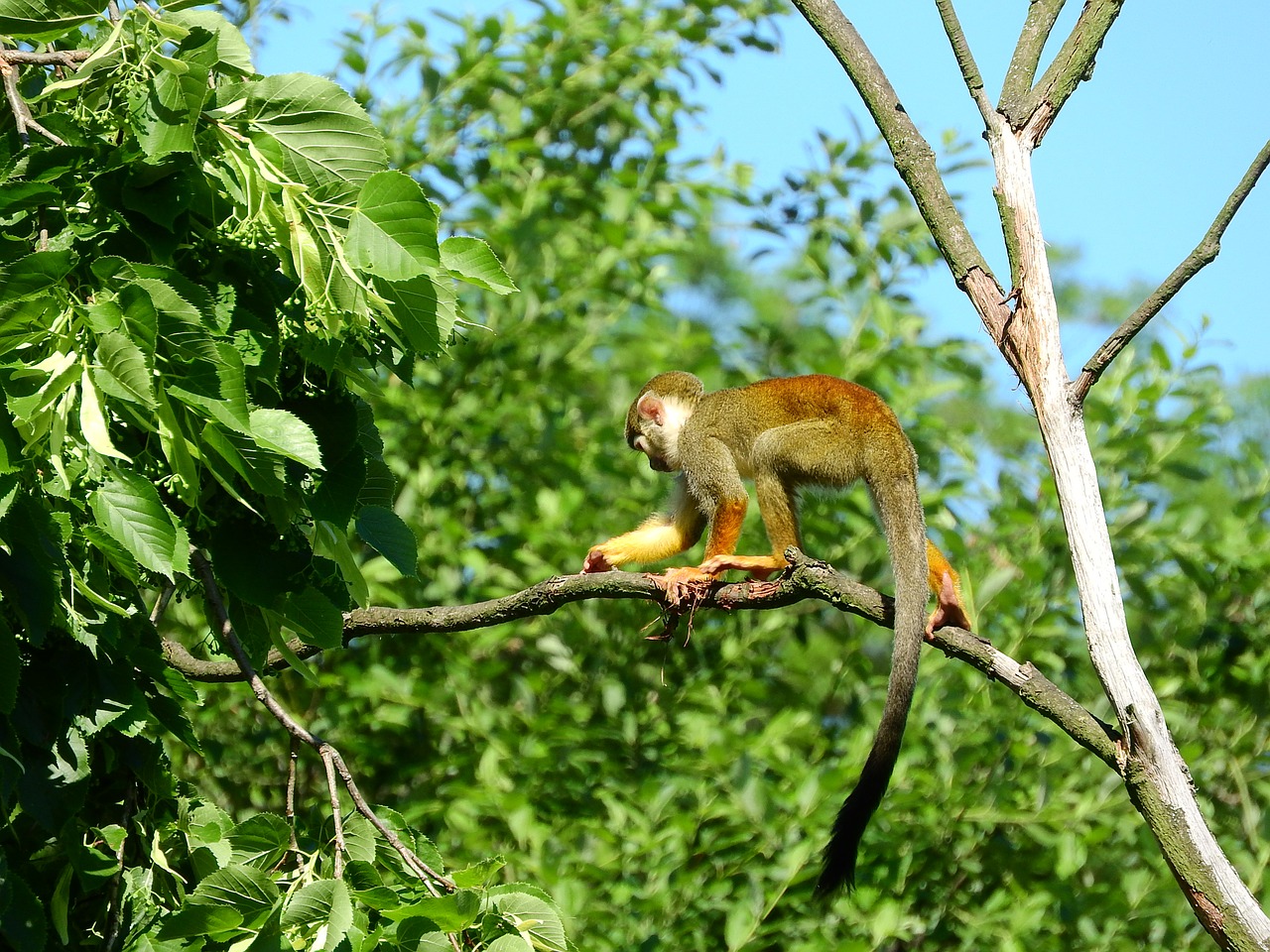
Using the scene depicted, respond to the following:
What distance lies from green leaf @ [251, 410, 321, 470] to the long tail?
180 cm

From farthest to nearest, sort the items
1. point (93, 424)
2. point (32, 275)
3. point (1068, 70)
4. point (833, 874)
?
point (833, 874) → point (1068, 70) → point (32, 275) → point (93, 424)

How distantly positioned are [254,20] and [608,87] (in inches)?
61.8

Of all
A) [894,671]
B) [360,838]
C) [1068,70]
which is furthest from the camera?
[894,671]

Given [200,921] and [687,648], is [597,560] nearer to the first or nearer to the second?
[687,648]

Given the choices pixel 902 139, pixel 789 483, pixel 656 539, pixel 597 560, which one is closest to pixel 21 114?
pixel 902 139

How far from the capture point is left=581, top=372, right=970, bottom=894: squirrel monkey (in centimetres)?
330

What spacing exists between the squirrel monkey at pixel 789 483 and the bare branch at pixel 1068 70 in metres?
1.33

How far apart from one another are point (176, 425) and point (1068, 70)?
2.00m

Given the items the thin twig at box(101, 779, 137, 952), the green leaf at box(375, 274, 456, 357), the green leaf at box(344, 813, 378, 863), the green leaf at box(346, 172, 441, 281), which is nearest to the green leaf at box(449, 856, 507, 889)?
the green leaf at box(344, 813, 378, 863)

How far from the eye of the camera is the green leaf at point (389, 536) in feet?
7.37

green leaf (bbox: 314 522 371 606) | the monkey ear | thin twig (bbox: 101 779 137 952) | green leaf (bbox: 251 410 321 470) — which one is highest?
the monkey ear

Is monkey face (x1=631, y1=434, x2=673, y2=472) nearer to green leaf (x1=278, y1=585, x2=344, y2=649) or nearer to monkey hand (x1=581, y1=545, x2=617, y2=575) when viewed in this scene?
monkey hand (x1=581, y1=545, x2=617, y2=575)

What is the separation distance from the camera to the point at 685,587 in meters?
3.40

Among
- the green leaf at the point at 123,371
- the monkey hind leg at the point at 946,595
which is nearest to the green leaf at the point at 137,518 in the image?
the green leaf at the point at 123,371
